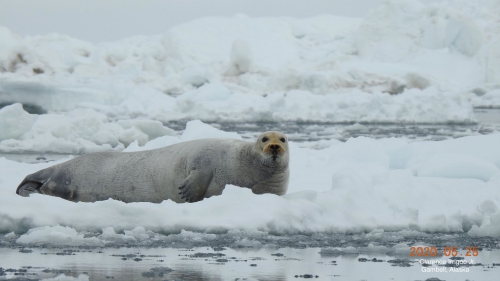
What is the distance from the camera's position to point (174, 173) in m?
4.94

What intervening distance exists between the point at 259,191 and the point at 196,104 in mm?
12522

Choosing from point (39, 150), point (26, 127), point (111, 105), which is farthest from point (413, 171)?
point (111, 105)

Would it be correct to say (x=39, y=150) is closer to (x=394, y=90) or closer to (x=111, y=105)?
(x=111, y=105)

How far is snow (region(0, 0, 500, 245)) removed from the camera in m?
4.16

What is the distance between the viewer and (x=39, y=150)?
9516mm

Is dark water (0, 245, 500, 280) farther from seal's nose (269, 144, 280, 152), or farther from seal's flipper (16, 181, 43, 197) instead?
seal's flipper (16, 181, 43, 197)

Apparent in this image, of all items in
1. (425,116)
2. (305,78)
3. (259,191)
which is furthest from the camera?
(305,78)

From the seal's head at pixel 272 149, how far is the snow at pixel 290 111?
326 mm

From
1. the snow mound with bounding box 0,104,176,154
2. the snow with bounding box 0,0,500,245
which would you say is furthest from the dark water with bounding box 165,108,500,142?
the snow mound with bounding box 0,104,176,154

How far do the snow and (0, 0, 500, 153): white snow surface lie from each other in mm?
47

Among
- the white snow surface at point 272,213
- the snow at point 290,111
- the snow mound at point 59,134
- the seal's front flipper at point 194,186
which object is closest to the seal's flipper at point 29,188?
the snow at point 290,111

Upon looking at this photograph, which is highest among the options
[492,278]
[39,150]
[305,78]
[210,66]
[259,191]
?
[210,66]

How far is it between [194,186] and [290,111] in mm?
12254

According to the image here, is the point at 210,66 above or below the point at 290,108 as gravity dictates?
above
